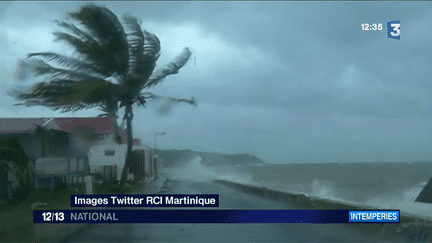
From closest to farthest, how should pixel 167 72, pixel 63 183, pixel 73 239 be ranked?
pixel 73 239 < pixel 167 72 < pixel 63 183

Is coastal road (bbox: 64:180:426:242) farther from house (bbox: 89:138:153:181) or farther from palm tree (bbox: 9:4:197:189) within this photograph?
house (bbox: 89:138:153:181)

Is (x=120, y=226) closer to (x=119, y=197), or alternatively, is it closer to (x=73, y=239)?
(x=73, y=239)

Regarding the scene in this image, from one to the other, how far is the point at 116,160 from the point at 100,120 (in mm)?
2128

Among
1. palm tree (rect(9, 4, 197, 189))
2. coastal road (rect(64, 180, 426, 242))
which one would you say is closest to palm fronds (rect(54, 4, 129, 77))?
palm tree (rect(9, 4, 197, 189))

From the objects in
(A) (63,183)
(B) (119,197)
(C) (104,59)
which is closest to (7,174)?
(B) (119,197)

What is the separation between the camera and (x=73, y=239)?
602 centimetres

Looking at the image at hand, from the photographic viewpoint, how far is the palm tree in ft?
26.7

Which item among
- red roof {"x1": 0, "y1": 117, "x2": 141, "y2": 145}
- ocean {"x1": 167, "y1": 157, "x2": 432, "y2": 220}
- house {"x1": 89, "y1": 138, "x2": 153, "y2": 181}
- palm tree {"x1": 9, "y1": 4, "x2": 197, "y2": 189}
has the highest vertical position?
palm tree {"x1": 9, "y1": 4, "x2": 197, "y2": 189}

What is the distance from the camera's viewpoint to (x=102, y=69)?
10.8 m

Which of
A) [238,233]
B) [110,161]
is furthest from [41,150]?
[238,233]

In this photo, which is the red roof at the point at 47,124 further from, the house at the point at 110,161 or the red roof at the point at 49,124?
the house at the point at 110,161

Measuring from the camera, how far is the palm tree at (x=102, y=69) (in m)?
8.14
